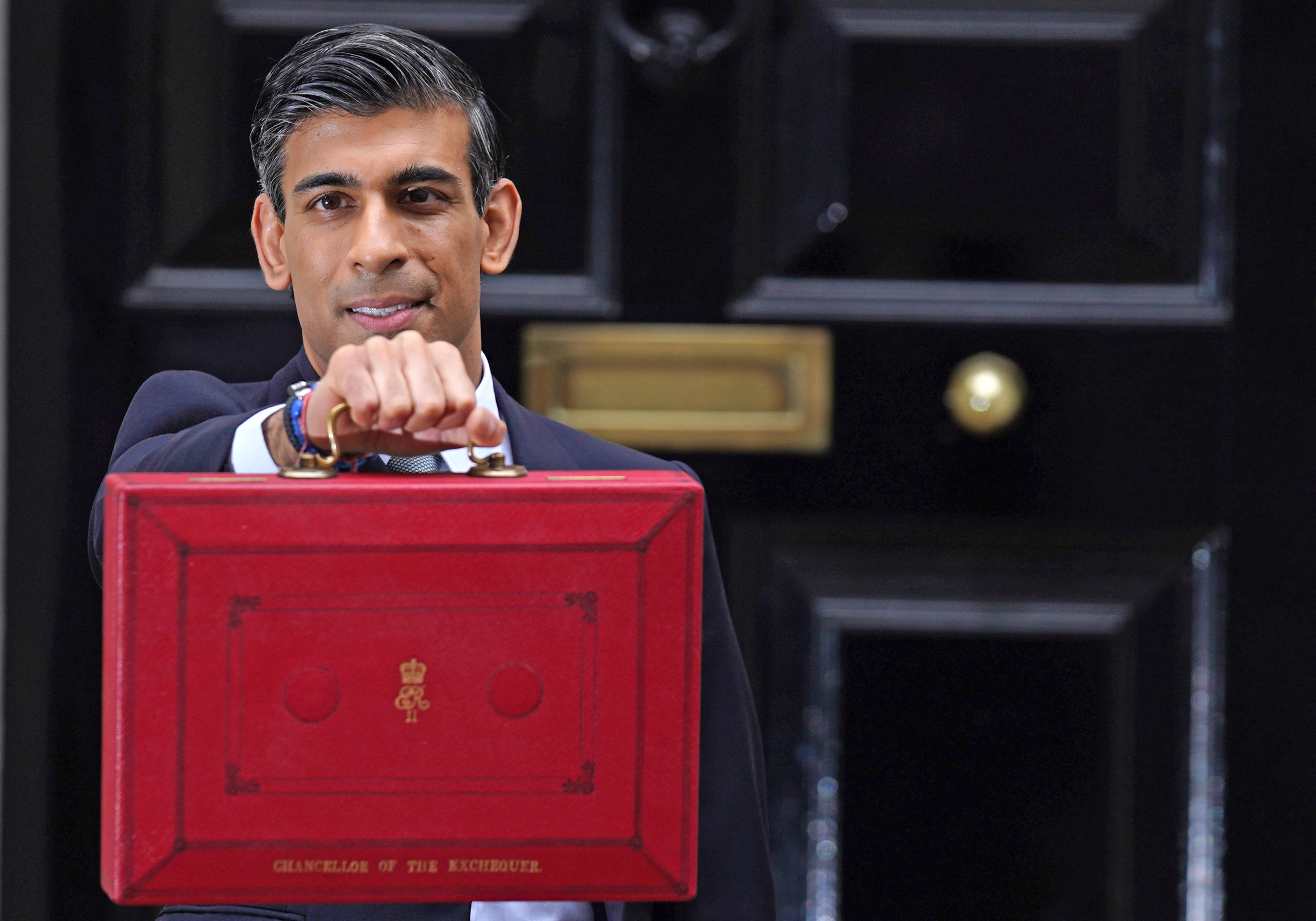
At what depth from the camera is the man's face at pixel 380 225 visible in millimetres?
871

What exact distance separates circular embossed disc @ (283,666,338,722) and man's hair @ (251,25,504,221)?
310 mm

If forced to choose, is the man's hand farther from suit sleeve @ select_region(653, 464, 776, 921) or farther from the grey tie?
suit sleeve @ select_region(653, 464, 776, 921)

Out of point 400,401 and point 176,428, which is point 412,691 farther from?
point 176,428

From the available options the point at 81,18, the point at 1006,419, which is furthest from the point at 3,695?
the point at 1006,419

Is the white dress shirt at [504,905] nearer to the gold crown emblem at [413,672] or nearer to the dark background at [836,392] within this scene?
the gold crown emblem at [413,672]

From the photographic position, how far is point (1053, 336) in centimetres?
140

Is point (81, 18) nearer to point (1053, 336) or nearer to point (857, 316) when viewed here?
point (857, 316)

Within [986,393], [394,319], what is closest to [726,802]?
[394,319]

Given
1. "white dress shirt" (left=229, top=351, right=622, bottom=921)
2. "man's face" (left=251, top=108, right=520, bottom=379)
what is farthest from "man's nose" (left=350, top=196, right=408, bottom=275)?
"white dress shirt" (left=229, top=351, right=622, bottom=921)

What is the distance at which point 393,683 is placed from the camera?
0.78 m

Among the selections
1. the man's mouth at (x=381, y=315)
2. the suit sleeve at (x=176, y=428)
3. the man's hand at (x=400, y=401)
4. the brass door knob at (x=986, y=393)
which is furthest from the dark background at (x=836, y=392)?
the man's hand at (x=400, y=401)

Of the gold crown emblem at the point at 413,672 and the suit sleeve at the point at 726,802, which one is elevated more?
the gold crown emblem at the point at 413,672

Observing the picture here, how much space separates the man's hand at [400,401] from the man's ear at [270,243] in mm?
176

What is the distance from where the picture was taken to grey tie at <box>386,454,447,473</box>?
0.89m
